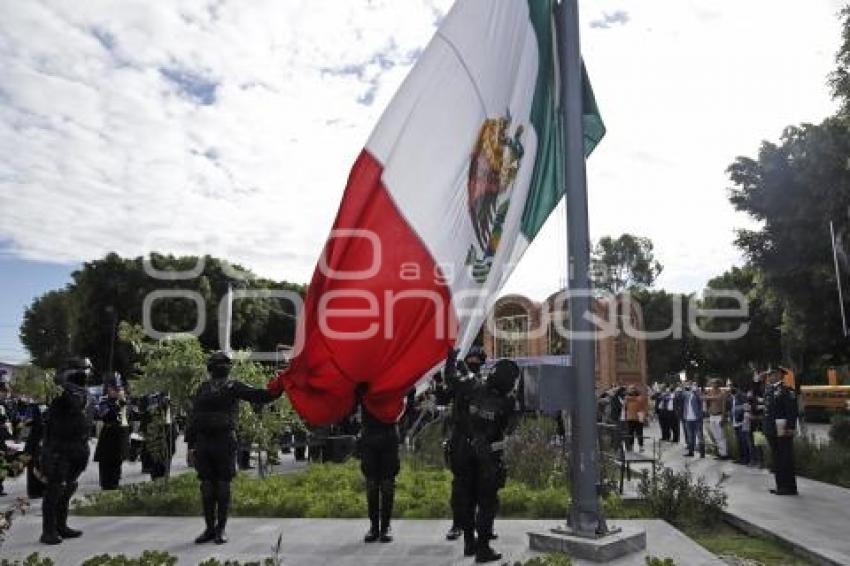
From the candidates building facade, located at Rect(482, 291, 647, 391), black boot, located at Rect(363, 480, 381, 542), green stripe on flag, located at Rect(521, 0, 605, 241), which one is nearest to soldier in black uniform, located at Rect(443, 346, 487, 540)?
black boot, located at Rect(363, 480, 381, 542)

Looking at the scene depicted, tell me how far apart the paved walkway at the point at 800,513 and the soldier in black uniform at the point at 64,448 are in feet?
24.7

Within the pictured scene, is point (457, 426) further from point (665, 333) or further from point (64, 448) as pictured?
point (665, 333)

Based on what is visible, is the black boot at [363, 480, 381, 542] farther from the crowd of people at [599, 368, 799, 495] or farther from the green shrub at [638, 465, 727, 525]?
the crowd of people at [599, 368, 799, 495]

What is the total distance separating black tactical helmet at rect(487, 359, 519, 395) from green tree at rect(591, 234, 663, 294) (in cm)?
6291

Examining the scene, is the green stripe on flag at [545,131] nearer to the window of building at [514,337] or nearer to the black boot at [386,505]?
the black boot at [386,505]

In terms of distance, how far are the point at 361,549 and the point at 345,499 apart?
2841 mm

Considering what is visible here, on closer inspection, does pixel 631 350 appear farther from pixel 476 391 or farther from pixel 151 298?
pixel 151 298

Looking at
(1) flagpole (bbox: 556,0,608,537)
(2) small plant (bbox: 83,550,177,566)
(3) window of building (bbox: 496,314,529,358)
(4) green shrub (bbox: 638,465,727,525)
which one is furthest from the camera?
(3) window of building (bbox: 496,314,529,358)

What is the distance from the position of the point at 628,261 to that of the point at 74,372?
65369 millimetres

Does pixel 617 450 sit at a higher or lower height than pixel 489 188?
lower

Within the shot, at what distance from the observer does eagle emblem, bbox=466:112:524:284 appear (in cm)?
618

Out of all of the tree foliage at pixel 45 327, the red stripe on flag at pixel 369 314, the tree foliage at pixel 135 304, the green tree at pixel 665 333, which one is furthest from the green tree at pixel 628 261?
the red stripe on flag at pixel 369 314

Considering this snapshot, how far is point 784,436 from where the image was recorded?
11055 millimetres

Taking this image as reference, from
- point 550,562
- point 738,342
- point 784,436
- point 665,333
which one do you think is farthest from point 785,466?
point 665,333
